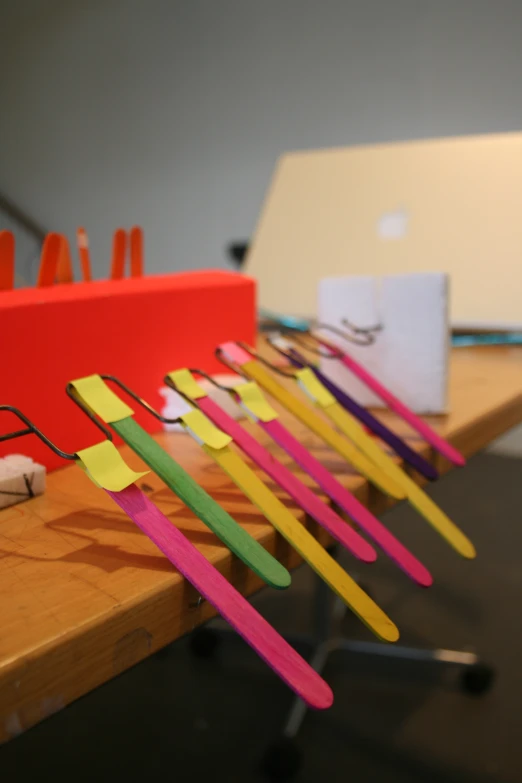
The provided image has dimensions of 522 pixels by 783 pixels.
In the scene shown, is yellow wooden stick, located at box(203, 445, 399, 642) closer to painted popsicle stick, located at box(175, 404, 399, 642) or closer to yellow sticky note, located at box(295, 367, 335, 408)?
painted popsicle stick, located at box(175, 404, 399, 642)

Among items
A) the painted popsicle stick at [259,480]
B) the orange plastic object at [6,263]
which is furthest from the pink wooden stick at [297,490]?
the orange plastic object at [6,263]

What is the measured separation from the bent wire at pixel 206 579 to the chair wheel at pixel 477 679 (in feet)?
2.89

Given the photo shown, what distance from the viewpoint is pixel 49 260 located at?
680mm

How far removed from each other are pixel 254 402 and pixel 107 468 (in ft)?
0.60

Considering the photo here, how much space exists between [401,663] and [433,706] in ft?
0.38

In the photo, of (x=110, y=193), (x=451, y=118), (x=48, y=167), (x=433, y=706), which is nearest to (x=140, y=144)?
Result: (x=110, y=193)

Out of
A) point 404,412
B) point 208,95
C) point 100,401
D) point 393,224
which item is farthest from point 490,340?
point 208,95

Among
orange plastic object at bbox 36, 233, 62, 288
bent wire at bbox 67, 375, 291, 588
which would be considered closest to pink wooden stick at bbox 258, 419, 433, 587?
bent wire at bbox 67, 375, 291, 588

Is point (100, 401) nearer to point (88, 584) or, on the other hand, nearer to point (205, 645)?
point (88, 584)

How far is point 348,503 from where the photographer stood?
1.78 ft

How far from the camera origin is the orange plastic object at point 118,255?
0.79 m

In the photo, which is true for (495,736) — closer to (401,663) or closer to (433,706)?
(433,706)

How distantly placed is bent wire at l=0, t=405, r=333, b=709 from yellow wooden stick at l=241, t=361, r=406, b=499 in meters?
0.21

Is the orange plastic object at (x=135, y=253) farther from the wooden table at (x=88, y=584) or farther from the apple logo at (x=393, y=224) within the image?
the apple logo at (x=393, y=224)
